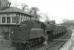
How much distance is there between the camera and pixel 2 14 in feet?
95.5

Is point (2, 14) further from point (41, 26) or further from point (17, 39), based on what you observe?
point (17, 39)

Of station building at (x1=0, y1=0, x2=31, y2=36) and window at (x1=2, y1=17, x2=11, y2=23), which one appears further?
window at (x1=2, y1=17, x2=11, y2=23)

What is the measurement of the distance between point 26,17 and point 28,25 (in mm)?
19419

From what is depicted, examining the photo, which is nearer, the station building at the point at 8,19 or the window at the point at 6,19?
the station building at the point at 8,19

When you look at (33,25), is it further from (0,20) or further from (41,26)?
(0,20)

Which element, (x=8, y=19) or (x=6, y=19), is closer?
(x=8, y=19)

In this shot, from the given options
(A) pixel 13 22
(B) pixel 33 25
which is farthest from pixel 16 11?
(B) pixel 33 25

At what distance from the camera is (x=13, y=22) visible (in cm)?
2806


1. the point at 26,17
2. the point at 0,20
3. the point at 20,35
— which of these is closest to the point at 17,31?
the point at 20,35

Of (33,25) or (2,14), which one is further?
(2,14)

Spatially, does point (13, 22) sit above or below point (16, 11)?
below

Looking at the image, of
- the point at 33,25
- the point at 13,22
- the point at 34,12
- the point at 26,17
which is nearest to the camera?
the point at 33,25

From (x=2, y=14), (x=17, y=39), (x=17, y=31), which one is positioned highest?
(x=2, y=14)

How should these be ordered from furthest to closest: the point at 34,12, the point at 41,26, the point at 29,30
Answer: the point at 34,12
the point at 41,26
the point at 29,30
